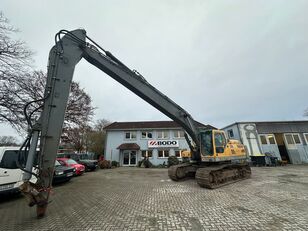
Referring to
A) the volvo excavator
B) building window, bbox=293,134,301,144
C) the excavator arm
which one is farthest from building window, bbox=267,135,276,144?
the excavator arm

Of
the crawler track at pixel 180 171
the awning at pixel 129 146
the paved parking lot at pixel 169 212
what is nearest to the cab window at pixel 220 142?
the paved parking lot at pixel 169 212

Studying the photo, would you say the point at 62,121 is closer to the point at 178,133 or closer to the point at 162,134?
the point at 162,134

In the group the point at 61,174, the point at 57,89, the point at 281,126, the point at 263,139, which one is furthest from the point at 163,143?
the point at 57,89

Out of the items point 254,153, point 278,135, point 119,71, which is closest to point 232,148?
point 119,71

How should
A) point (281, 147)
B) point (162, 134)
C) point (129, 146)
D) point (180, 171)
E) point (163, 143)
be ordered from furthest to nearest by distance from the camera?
point (162, 134)
point (163, 143)
point (129, 146)
point (281, 147)
point (180, 171)

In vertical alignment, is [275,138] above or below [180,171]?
above

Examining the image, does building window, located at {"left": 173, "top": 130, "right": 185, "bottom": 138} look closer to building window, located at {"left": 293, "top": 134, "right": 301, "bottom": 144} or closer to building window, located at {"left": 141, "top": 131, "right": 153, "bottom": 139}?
building window, located at {"left": 141, "top": 131, "right": 153, "bottom": 139}

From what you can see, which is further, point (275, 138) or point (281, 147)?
point (281, 147)

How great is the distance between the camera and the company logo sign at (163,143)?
18.8 m

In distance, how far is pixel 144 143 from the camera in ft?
63.6

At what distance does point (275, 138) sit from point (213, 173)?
643 inches

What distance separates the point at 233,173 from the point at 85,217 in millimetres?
7394

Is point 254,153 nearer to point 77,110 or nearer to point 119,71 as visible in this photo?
point 119,71

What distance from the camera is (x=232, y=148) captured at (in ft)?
26.0
